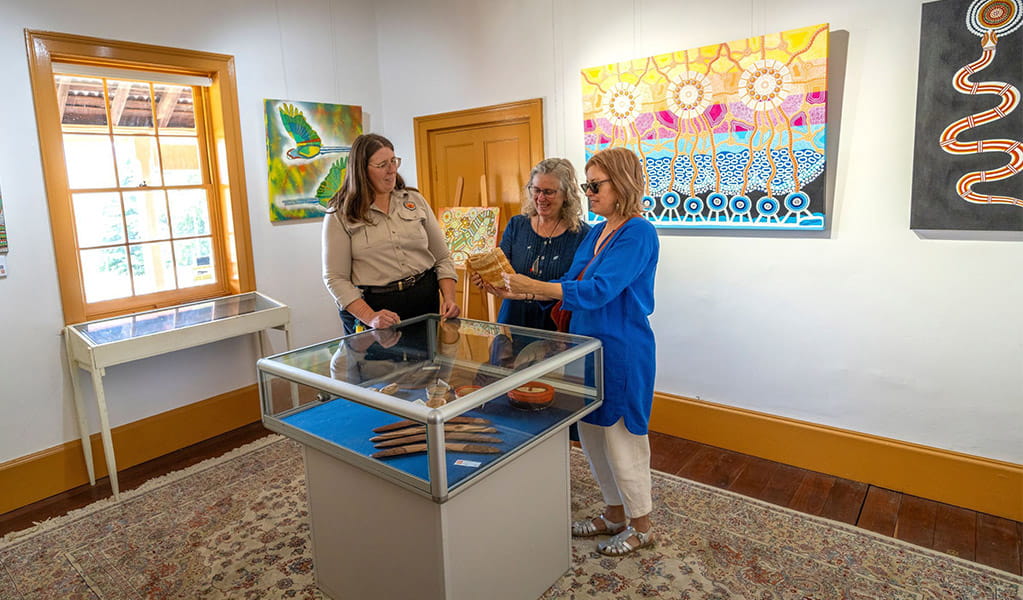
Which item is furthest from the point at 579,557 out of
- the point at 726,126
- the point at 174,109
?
the point at 174,109

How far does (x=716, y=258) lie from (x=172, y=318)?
3.15 m

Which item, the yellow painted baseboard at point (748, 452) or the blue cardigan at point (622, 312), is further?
the yellow painted baseboard at point (748, 452)

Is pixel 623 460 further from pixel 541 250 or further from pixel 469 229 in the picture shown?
pixel 469 229

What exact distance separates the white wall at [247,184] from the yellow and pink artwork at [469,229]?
1044mm

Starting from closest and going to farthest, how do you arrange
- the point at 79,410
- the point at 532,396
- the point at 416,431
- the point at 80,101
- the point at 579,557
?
the point at 416,431, the point at 532,396, the point at 579,557, the point at 79,410, the point at 80,101

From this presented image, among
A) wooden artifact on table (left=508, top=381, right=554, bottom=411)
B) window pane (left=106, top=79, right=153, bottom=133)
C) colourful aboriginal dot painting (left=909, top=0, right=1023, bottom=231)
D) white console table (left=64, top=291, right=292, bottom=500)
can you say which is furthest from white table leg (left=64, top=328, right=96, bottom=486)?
colourful aboriginal dot painting (left=909, top=0, right=1023, bottom=231)

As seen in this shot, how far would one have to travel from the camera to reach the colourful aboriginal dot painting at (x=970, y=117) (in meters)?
2.49

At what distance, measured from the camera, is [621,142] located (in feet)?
12.0

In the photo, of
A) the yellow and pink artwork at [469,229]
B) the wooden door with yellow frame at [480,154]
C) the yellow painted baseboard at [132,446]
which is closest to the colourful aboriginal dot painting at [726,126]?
the wooden door with yellow frame at [480,154]

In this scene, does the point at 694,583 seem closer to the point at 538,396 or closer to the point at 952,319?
the point at 538,396

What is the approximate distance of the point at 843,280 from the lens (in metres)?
3.05

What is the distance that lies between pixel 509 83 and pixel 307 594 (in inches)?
A: 128

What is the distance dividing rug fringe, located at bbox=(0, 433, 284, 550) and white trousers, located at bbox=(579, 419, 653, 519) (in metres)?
2.21

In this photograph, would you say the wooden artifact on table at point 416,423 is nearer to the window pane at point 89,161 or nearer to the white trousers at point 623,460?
the white trousers at point 623,460
